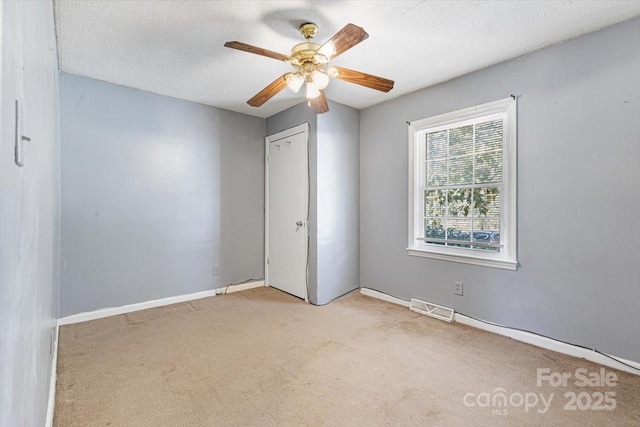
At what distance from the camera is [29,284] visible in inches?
38.8

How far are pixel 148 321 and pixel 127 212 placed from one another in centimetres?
117

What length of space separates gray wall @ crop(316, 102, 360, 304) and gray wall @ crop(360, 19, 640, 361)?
1.24 meters

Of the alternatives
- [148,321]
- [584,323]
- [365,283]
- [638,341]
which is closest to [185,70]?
[148,321]

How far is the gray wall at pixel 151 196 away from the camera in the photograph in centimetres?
303

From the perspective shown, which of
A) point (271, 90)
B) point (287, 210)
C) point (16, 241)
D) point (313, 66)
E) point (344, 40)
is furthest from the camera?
point (287, 210)

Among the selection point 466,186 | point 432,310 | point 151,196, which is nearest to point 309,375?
point 432,310

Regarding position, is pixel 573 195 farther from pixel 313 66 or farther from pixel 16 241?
pixel 16 241

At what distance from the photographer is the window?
2.75 meters

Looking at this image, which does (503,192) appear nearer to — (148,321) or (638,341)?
(638,341)

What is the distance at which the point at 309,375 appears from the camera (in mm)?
2119

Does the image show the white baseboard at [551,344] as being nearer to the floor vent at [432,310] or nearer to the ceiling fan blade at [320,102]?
the floor vent at [432,310]

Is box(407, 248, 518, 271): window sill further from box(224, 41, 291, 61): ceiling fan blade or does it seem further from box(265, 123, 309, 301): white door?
box(224, 41, 291, 61): ceiling fan blade

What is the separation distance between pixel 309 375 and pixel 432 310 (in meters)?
1.68

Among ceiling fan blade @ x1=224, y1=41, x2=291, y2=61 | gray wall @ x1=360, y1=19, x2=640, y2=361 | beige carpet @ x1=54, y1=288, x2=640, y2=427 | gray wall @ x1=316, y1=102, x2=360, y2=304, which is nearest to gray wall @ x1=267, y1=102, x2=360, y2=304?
gray wall @ x1=316, y1=102, x2=360, y2=304
